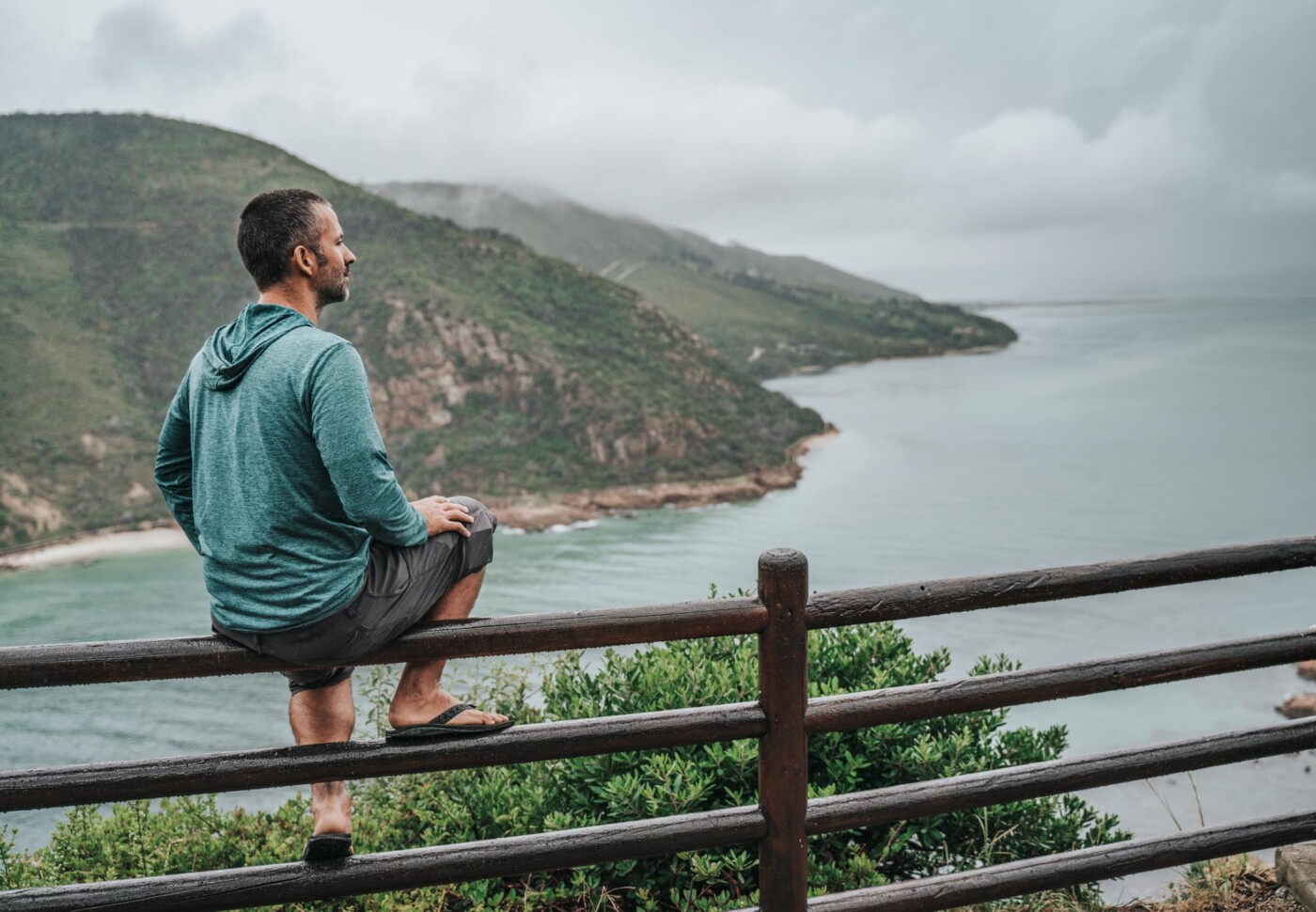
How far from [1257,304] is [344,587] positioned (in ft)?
334

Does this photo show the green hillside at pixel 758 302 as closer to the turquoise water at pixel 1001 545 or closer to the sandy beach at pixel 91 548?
the turquoise water at pixel 1001 545

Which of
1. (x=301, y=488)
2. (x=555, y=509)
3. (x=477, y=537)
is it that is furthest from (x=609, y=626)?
(x=555, y=509)

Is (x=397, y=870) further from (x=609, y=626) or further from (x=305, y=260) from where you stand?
(x=305, y=260)

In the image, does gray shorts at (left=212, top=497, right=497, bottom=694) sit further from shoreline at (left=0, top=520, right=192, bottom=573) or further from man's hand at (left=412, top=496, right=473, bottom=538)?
shoreline at (left=0, top=520, right=192, bottom=573)

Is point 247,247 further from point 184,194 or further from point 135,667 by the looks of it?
point 184,194

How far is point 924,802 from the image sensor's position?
2756mm

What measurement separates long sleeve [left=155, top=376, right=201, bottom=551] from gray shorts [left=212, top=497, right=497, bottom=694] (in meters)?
0.39

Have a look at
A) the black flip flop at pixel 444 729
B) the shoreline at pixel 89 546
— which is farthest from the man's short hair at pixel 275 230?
the shoreline at pixel 89 546

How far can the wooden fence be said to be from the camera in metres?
2.37

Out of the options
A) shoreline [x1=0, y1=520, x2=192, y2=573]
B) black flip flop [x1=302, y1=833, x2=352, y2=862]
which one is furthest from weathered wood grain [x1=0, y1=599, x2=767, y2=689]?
shoreline [x1=0, y1=520, x2=192, y2=573]

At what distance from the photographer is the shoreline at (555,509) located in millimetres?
39469

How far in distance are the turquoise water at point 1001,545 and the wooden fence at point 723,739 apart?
1.56 m

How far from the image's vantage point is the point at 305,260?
2.40m

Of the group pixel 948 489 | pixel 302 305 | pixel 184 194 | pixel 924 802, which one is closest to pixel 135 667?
pixel 302 305
